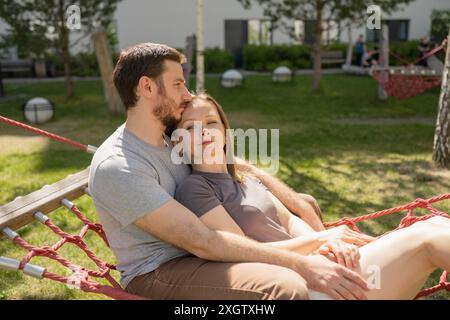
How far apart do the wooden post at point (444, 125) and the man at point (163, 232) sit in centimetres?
477

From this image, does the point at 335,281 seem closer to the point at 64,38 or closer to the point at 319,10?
the point at 319,10

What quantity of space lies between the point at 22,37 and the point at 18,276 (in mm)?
9386

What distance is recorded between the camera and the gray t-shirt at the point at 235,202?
6.97 feet

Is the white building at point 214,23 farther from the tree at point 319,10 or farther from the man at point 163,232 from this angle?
the man at point 163,232

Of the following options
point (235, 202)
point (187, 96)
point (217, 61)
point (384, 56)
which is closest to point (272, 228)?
point (235, 202)

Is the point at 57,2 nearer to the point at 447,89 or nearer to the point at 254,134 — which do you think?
the point at 254,134

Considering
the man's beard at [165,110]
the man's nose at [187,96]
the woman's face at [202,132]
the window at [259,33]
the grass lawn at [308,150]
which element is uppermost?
the window at [259,33]

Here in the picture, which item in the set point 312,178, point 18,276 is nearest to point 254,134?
point 312,178

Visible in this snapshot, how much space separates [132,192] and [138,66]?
0.52 m

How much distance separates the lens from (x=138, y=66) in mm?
2105

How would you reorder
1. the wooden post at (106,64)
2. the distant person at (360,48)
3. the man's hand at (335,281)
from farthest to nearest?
the distant person at (360,48) → the wooden post at (106,64) → the man's hand at (335,281)

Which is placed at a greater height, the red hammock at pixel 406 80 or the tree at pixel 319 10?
the tree at pixel 319 10

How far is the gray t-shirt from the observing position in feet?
6.97

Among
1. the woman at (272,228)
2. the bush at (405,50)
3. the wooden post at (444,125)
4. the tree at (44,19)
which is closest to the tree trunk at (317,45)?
the tree at (44,19)
